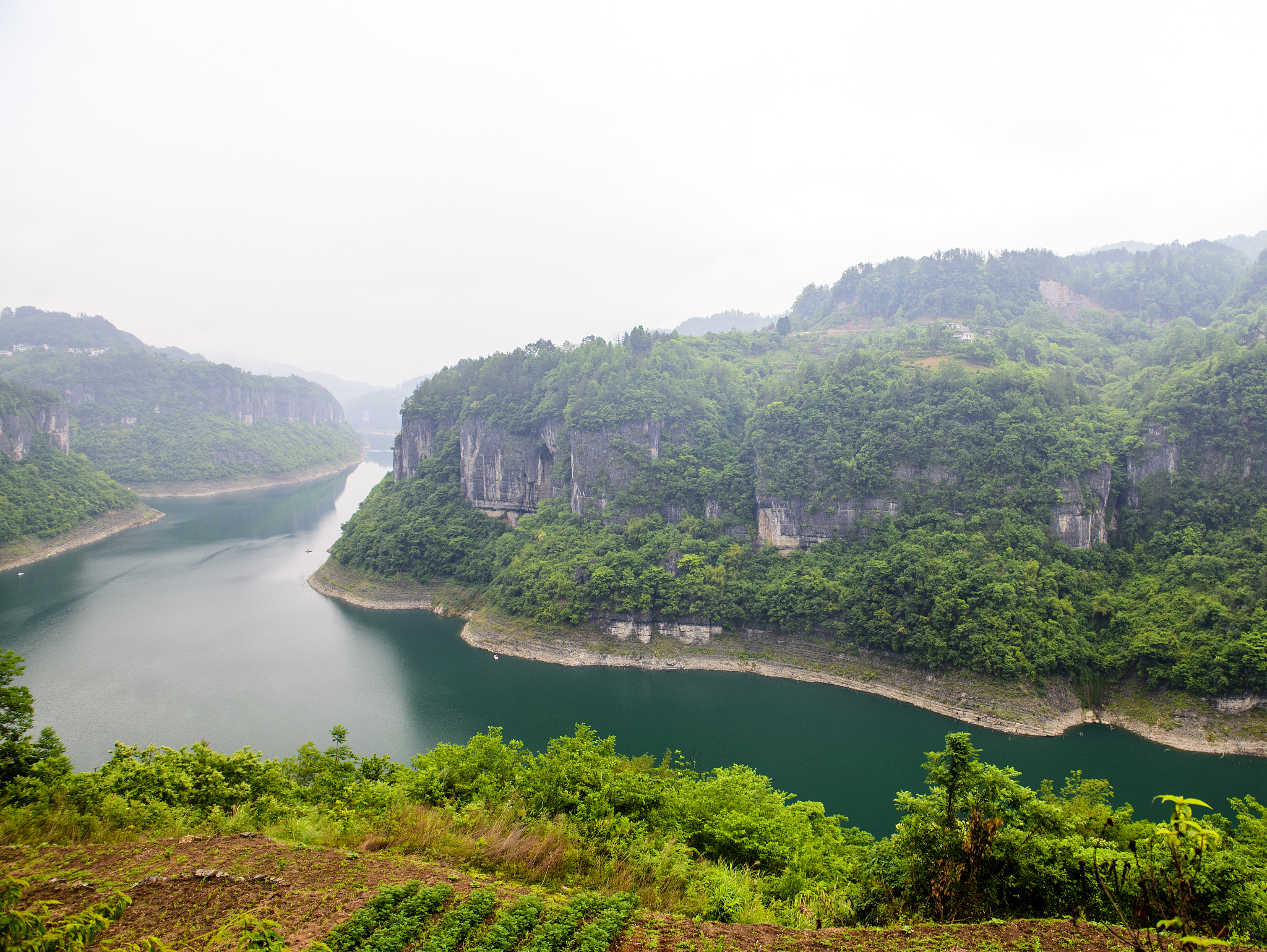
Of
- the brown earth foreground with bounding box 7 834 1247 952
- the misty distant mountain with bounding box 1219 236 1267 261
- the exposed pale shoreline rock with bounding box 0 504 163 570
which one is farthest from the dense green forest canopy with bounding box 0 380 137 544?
the misty distant mountain with bounding box 1219 236 1267 261

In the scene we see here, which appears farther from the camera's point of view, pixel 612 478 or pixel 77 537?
pixel 77 537

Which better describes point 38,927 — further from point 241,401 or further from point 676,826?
point 241,401

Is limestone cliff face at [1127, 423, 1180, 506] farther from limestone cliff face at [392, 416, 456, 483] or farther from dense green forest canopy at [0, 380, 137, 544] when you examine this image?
dense green forest canopy at [0, 380, 137, 544]

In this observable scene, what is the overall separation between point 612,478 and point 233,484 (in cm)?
8120

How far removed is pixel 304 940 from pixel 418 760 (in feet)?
29.6

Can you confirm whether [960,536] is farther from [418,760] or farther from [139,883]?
[139,883]

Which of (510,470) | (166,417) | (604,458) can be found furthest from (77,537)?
(166,417)

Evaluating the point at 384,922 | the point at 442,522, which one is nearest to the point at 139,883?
the point at 384,922

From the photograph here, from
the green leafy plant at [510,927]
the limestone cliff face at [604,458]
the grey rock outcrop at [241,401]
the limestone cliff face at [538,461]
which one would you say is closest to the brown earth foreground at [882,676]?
the limestone cliff face at [538,461]

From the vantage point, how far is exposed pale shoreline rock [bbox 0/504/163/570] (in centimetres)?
4981

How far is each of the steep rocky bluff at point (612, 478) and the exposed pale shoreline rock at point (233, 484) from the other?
2063 inches

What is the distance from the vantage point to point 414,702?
98.6 ft

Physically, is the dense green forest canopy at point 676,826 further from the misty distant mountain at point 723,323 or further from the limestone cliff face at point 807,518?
the misty distant mountain at point 723,323

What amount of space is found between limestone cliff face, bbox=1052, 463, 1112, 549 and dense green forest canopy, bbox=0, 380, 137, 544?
256ft
